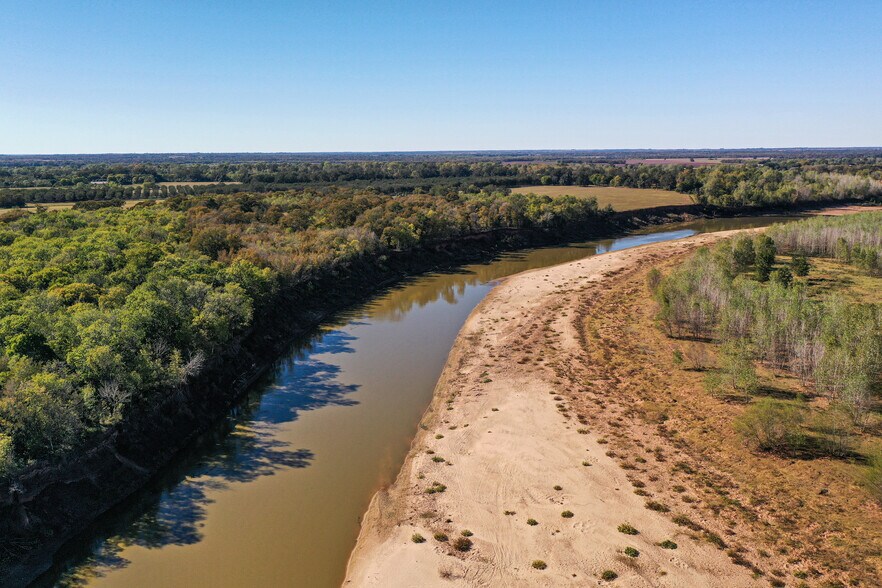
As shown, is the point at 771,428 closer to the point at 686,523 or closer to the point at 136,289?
the point at 686,523

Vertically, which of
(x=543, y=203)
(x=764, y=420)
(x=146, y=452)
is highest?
(x=543, y=203)

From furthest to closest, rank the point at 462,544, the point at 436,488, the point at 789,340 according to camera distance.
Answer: the point at 789,340
the point at 436,488
the point at 462,544

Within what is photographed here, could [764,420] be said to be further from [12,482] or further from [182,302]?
[182,302]

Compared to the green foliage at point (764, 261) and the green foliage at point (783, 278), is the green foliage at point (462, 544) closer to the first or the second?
the green foliage at point (783, 278)

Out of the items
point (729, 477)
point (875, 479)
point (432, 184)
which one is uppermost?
point (432, 184)

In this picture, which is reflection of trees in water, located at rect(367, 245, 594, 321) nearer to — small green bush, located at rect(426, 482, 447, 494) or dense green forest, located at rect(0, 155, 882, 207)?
small green bush, located at rect(426, 482, 447, 494)

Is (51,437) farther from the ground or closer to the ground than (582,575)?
farther from the ground

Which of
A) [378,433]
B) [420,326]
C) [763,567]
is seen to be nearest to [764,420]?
[763,567]

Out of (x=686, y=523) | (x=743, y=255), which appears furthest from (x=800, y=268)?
(x=686, y=523)
